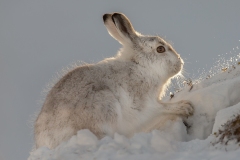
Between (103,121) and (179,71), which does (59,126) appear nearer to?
(103,121)

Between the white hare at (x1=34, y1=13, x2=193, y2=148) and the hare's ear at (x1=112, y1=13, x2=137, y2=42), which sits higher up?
the hare's ear at (x1=112, y1=13, x2=137, y2=42)

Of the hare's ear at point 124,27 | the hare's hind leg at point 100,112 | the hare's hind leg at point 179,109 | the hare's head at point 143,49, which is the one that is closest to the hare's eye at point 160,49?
the hare's head at point 143,49

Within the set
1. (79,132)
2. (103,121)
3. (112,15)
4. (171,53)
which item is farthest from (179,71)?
(79,132)

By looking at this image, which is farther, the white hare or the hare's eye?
the hare's eye

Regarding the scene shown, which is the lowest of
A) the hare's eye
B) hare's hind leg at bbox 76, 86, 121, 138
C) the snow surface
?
the snow surface

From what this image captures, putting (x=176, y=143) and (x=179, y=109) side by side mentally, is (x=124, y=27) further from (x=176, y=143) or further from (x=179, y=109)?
(x=176, y=143)

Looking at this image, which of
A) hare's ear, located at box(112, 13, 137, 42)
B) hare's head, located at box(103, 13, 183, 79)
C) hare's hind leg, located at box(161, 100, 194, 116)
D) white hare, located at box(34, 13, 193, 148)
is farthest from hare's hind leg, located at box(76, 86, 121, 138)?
hare's ear, located at box(112, 13, 137, 42)

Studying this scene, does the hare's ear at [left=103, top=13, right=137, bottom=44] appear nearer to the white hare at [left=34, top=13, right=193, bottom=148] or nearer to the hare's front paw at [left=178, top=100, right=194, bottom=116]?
the white hare at [left=34, top=13, right=193, bottom=148]

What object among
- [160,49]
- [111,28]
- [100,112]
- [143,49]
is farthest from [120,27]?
[100,112]
